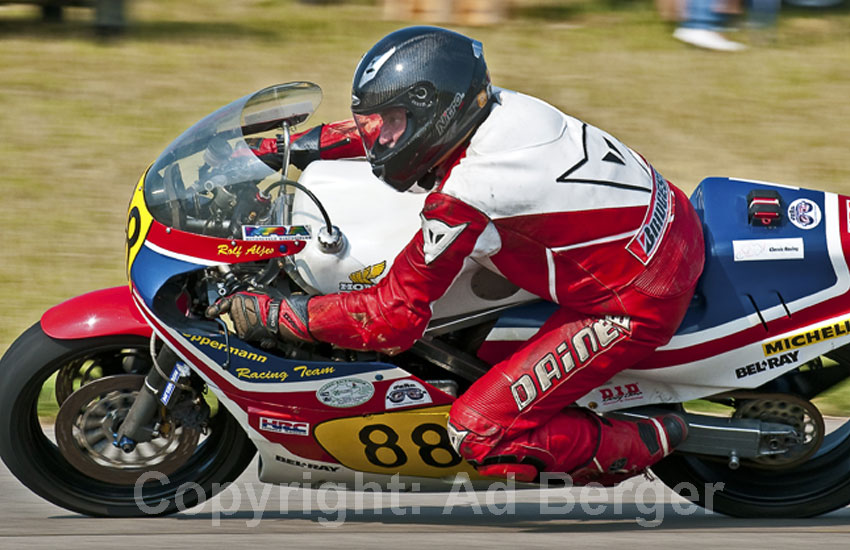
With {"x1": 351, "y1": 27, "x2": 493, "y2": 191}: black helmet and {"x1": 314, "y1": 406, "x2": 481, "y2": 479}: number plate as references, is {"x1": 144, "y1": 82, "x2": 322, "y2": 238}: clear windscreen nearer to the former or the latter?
{"x1": 351, "y1": 27, "x2": 493, "y2": 191}: black helmet

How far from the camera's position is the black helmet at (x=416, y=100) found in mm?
3590

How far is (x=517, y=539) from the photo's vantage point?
4129 millimetres

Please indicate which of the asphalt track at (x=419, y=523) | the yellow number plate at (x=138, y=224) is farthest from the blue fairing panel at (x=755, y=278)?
the yellow number plate at (x=138, y=224)

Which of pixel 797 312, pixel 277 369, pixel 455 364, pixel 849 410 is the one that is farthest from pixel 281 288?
pixel 849 410

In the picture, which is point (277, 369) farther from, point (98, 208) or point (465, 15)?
point (465, 15)

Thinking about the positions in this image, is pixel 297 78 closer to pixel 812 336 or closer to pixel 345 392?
pixel 345 392

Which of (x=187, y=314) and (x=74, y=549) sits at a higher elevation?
(x=187, y=314)

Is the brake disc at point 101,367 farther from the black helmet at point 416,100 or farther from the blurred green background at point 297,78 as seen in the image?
the blurred green background at point 297,78

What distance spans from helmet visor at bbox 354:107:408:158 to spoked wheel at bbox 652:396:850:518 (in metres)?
1.63

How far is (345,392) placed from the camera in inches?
155

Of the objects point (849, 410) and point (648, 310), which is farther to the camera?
point (849, 410)

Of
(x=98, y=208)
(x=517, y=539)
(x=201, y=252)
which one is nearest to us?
(x=201, y=252)

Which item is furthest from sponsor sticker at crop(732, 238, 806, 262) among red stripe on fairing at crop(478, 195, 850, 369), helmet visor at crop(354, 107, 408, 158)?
helmet visor at crop(354, 107, 408, 158)

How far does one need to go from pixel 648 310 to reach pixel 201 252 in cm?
143
